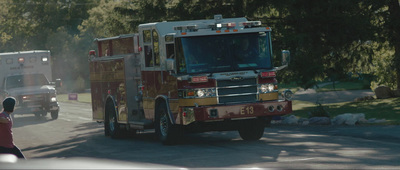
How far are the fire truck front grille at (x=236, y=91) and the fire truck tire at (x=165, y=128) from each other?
133cm

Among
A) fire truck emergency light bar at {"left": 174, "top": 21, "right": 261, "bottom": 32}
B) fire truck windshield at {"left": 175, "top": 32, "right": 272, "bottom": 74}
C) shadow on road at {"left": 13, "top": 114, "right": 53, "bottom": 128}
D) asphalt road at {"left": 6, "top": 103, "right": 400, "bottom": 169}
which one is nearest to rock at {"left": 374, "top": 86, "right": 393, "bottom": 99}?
asphalt road at {"left": 6, "top": 103, "right": 400, "bottom": 169}

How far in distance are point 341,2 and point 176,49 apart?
12.6 meters

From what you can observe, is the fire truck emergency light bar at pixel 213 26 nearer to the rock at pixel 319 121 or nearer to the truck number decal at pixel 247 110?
the truck number decal at pixel 247 110

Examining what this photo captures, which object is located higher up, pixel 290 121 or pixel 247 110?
pixel 247 110

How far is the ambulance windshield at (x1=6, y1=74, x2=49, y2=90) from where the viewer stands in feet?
109

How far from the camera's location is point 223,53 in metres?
15.9

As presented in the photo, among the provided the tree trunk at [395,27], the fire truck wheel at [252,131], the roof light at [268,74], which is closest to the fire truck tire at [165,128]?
the fire truck wheel at [252,131]

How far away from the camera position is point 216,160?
13.4 m

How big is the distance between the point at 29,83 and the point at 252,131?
19.0m

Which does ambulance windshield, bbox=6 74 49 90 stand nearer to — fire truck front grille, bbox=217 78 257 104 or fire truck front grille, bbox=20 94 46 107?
fire truck front grille, bbox=20 94 46 107

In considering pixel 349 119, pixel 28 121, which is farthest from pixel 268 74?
pixel 28 121

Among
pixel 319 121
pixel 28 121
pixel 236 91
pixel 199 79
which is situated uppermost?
pixel 199 79

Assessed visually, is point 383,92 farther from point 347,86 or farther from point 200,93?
point 200,93

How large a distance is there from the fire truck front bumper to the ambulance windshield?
64.3ft
